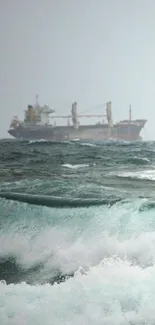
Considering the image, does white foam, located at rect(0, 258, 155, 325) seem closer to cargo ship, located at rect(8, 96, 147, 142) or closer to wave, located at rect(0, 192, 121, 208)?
wave, located at rect(0, 192, 121, 208)

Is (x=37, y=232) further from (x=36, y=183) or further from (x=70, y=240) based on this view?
(x=36, y=183)

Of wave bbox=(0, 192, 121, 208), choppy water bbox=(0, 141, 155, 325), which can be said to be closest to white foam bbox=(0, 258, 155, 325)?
choppy water bbox=(0, 141, 155, 325)

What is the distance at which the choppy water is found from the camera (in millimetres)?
2102

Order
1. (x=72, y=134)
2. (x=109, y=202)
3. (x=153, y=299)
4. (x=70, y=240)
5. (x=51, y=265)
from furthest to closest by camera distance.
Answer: (x=72, y=134) → (x=109, y=202) → (x=70, y=240) → (x=51, y=265) → (x=153, y=299)

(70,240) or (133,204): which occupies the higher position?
(133,204)

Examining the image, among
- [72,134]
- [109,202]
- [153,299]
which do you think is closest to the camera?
[153,299]

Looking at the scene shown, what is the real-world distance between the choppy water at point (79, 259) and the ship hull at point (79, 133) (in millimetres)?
39337

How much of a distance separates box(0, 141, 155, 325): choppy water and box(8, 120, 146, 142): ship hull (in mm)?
39337

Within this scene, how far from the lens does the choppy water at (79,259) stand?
6.89 ft

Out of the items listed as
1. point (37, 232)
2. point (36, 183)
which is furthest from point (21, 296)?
point (36, 183)

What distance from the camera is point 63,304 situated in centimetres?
219

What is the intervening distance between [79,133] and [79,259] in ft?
140

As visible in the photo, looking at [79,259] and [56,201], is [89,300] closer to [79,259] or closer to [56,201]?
[79,259]

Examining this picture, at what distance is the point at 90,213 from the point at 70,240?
1.70 ft
